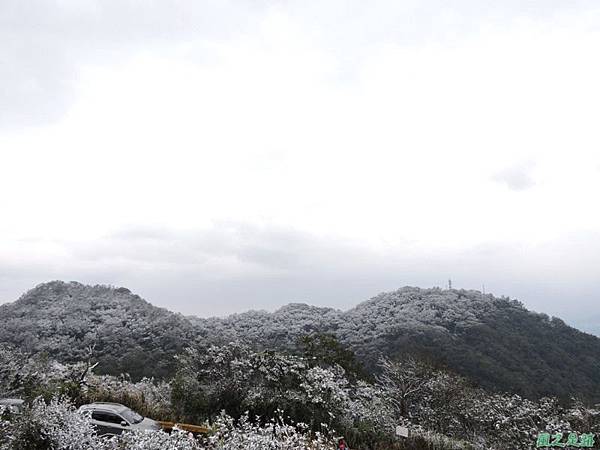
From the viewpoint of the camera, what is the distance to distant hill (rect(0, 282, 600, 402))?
103ft

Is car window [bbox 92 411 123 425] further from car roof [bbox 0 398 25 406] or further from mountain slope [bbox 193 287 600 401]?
mountain slope [bbox 193 287 600 401]

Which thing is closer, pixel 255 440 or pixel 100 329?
pixel 255 440

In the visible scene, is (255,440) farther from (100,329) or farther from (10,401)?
(100,329)

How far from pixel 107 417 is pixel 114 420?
0.18 meters

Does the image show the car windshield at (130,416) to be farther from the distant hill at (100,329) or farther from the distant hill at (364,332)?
the distant hill at (364,332)

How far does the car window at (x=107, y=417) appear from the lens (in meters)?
11.1

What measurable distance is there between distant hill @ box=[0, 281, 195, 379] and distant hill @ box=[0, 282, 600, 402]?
76 millimetres

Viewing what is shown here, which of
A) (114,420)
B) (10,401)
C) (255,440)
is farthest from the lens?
(114,420)

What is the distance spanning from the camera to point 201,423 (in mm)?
13234

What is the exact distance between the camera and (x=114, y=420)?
436 inches

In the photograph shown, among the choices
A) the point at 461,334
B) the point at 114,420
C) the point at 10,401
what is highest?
the point at 461,334

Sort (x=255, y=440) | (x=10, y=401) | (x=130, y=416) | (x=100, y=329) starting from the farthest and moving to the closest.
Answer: (x=100, y=329)
(x=130, y=416)
(x=10, y=401)
(x=255, y=440)

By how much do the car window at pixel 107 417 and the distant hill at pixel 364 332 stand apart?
46.0 ft

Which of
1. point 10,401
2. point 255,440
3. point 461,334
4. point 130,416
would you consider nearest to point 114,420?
point 130,416
